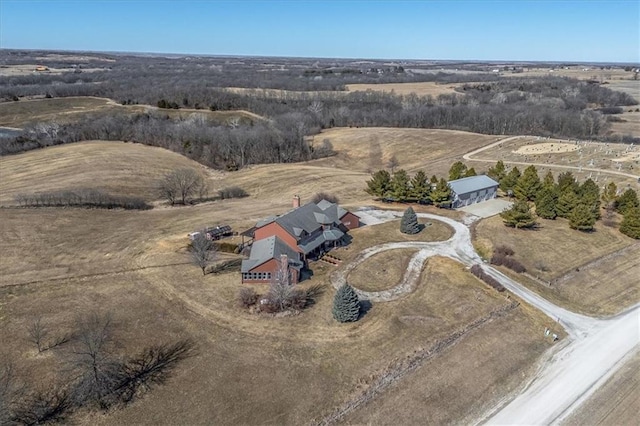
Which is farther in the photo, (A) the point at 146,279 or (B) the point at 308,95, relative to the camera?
(B) the point at 308,95

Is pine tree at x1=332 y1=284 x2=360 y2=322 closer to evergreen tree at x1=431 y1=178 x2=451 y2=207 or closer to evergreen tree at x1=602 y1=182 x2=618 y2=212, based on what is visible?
evergreen tree at x1=431 y1=178 x2=451 y2=207

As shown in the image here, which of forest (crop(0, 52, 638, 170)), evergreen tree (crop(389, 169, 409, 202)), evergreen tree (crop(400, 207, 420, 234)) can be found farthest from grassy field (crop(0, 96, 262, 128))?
evergreen tree (crop(400, 207, 420, 234))

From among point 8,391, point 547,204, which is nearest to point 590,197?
point 547,204

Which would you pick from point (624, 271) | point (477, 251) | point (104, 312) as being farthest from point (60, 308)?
point (624, 271)

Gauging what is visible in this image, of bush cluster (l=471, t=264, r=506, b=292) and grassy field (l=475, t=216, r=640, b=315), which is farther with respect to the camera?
bush cluster (l=471, t=264, r=506, b=292)

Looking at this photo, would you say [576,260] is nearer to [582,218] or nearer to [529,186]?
[582,218]

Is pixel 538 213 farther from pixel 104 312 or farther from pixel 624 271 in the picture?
pixel 104 312

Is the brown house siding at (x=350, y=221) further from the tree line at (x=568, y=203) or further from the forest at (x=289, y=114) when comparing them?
the forest at (x=289, y=114)
